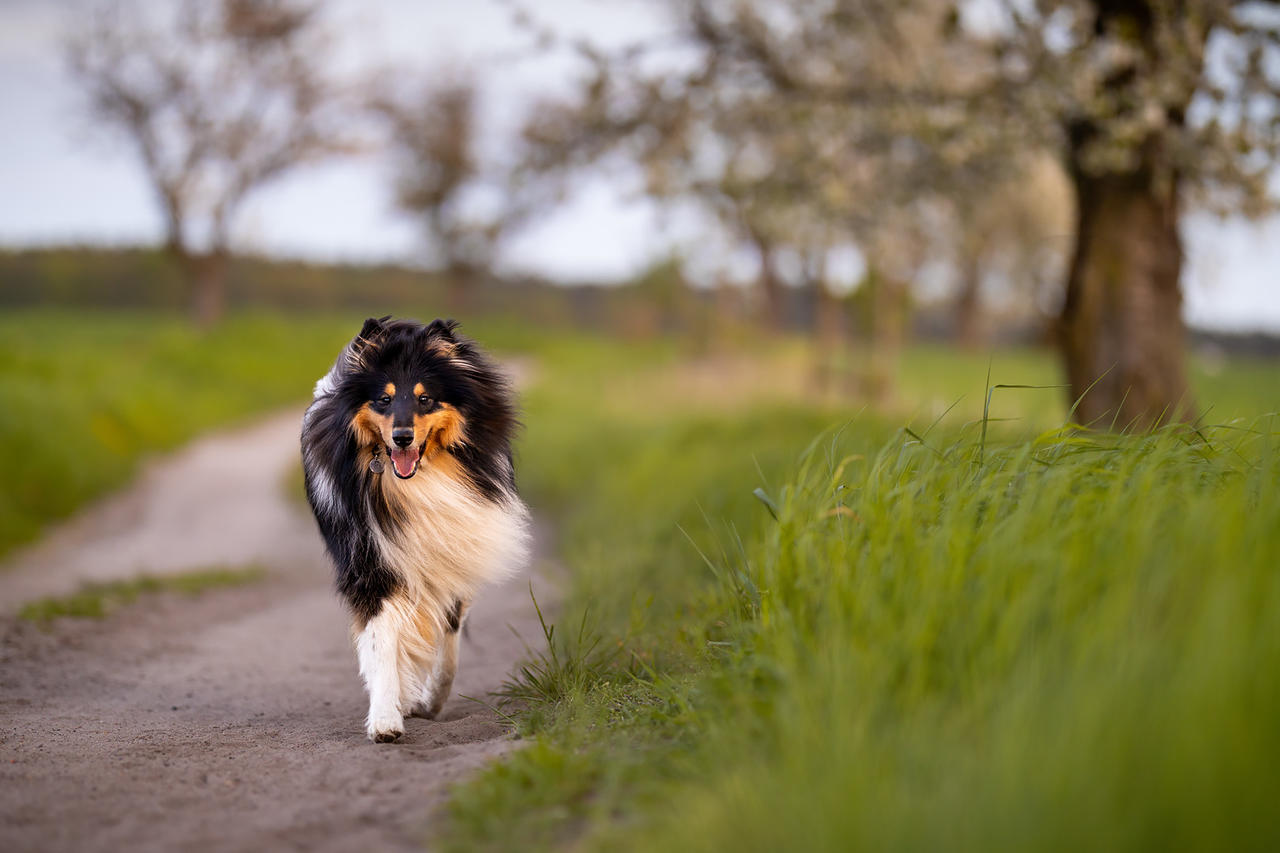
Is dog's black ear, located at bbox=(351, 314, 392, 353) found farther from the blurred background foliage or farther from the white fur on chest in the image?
the blurred background foliage

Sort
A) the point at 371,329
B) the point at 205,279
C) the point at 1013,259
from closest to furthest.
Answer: the point at 371,329, the point at 205,279, the point at 1013,259

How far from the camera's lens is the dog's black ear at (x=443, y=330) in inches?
168

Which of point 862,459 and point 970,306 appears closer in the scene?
point 862,459

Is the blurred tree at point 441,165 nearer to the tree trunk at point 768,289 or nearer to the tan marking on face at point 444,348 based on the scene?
the tree trunk at point 768,289

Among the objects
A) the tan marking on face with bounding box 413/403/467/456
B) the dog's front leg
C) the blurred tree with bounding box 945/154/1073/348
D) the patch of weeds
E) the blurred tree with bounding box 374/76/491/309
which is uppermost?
the blurred tree with bounding box 374/76/491/309

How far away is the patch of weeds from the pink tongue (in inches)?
136

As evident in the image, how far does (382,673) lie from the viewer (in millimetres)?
3836

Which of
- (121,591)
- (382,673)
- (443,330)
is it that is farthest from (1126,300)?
(121,591)

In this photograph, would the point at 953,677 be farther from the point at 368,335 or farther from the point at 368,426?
the point at 368,335

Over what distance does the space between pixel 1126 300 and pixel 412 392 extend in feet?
19.7

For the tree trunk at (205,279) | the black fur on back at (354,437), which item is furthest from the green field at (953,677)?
the tree trunk at (205,279)

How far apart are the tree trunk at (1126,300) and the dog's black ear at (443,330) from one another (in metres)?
5.32

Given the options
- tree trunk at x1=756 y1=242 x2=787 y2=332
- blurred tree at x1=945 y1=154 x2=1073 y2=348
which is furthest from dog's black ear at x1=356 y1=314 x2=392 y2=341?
tree trunk at x1=756 y1=242 x2=787 y2=332

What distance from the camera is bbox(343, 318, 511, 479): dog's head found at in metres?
4.03
